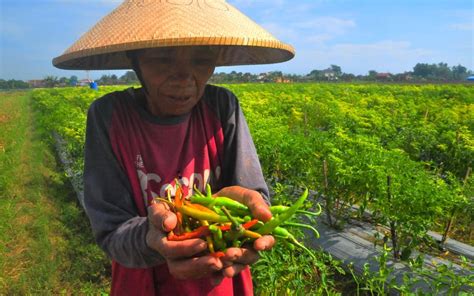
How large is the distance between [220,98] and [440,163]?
4834 millimetres

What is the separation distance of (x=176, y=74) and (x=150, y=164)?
0.34m

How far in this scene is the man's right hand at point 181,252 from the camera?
1.09 m

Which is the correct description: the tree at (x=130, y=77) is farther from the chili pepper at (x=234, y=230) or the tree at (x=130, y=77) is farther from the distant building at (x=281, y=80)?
the distant building at (x=281, y=80)

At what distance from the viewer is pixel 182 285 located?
149 centimetres

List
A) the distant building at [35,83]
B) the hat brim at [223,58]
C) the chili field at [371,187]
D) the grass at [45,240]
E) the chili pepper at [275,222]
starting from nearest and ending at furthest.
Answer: the chili pepper at [275,222] < the hat brim at [223,58] < the chili field at [371,187] < the grass at [45,240] < the distant building at [35,83]

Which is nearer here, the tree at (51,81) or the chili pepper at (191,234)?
the chili pepper at (191,234)

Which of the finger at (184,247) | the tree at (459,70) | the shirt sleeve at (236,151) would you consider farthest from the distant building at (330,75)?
the finger at (184,247)

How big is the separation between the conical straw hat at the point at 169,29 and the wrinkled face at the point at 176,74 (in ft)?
0.24

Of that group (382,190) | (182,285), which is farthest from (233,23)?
(382,190)

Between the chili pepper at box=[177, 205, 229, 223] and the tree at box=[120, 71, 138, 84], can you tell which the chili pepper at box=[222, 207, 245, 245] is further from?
the tree at box=[120, 71, 138, 84]

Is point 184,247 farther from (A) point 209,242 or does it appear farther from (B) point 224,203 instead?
(B) point 224,203

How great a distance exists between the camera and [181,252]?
1.09 metres

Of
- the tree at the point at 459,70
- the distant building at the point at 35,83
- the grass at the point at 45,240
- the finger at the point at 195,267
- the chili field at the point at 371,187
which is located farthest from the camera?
the distant building at the point at 35,83

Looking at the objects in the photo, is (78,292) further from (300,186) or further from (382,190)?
(382,190)
